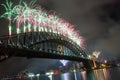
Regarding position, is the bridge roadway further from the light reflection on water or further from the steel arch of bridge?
the light reflection on water

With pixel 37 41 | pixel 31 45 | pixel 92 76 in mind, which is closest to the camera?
pixel 92 76

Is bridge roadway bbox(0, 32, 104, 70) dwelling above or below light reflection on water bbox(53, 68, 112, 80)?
above

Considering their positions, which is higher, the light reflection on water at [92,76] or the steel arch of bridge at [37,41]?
the steel arch of bridge at [37,41]

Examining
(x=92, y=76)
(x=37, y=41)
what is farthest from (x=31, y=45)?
(x=92, y=76)

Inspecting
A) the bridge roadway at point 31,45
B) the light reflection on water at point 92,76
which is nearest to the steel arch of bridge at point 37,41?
the bridge roadway at point 31,45

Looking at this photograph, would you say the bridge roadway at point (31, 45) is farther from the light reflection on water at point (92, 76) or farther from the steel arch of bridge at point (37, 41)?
the light reflection on water at point (92, 76)

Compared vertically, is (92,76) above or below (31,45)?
below

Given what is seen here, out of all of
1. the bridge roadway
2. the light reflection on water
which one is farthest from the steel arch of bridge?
the light reflection on water

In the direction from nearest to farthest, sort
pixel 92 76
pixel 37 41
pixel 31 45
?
pixel 92 76
pixel 31 45
pixel 37 41

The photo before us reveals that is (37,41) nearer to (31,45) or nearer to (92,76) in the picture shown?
(31,45)

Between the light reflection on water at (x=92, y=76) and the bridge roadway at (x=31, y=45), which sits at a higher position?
the bridge roadway at (x=31, y=45)

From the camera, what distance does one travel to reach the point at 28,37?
170 ft

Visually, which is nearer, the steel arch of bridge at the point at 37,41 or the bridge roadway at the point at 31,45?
the bridge roadway at the point at 31,45

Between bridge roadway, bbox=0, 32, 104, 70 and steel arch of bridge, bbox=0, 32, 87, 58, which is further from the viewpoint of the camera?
steel arch of bridge, bbox=0, 32, 87, 58
